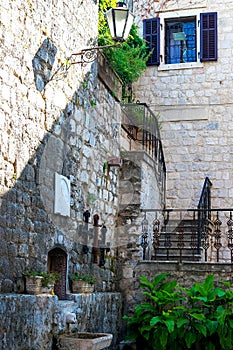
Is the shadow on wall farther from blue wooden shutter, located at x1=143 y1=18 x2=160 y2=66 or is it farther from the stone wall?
blue wooden shutter, located at x1=143 y1=18 x2=160 y2=66

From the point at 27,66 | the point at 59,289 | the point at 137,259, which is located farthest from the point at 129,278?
the point at 27,66

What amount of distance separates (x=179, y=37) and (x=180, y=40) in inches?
3.8

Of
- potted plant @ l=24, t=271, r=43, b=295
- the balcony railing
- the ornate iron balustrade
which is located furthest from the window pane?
potted plant @ l=24, t=271, r=43, b=295

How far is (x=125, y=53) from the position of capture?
1121 cm

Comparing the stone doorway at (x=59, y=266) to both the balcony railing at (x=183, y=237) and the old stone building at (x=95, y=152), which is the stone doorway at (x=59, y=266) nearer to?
the old stone building at (x=95, y=152)

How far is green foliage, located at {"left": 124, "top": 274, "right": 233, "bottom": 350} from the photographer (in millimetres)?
8023

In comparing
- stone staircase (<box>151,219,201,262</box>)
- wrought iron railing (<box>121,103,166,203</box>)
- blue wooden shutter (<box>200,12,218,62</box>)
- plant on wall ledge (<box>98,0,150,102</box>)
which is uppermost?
blue wooden shutter (<box>200,12,218,62</box>)

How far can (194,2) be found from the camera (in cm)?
1323

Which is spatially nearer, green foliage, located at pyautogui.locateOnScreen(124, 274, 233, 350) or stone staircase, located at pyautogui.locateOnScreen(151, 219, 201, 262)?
green foliage, located at pyautogui.locateOnScreen(124, 274, 233, 350)

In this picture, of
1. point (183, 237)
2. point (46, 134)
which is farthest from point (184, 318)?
point (46, 134)

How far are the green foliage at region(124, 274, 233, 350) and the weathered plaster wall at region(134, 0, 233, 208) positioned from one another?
401 cm

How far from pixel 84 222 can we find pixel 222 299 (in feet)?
7.64

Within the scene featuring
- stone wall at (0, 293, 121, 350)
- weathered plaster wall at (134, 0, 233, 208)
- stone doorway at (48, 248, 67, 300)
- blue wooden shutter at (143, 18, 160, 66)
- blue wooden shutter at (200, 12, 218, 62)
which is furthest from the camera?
blue wooden shutter at (143, 18, 160, 66)

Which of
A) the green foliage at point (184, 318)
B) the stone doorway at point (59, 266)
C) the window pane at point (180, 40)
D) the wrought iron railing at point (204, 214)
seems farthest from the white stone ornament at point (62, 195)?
the window pane at point (180, 40)
